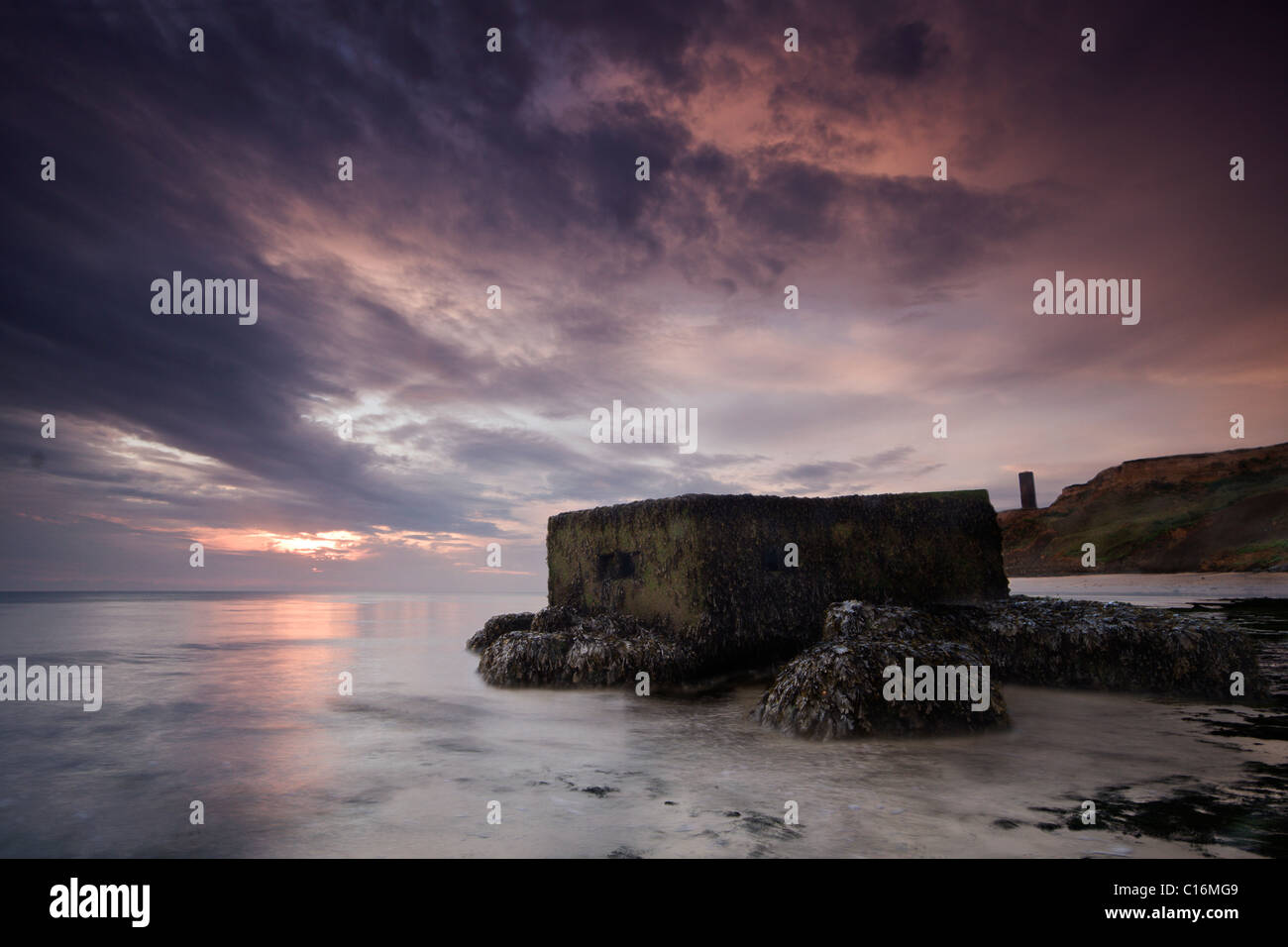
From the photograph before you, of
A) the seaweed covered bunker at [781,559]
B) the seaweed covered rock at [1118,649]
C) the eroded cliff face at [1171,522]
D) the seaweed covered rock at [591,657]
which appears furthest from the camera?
the eroded cliff face at [1171,522]

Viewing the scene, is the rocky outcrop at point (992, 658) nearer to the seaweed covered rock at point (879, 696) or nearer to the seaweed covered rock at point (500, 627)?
the seaweed covered rock at point (879, 696)

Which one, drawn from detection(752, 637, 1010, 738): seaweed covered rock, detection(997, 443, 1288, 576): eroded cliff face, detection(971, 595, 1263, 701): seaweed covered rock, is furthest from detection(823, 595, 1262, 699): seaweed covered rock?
detection(997, 443, 1288, 576): eroded cliff face

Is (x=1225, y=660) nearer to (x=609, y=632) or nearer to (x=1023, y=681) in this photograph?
(x=1023, y=681)

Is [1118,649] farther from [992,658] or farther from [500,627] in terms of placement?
[500,627]

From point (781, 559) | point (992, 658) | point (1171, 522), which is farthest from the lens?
point (1171, 522)

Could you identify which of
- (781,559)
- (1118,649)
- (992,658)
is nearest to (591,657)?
(781,559)

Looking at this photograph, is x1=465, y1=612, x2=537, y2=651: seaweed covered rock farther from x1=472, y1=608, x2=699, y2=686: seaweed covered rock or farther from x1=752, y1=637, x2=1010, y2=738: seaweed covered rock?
x1=752, y1=637, x2=1010, y2=738: seaweed covered rock

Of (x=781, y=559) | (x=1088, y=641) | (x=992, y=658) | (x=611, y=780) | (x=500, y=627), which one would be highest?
(x=781, y=559)

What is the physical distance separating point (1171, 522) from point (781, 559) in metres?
52.7

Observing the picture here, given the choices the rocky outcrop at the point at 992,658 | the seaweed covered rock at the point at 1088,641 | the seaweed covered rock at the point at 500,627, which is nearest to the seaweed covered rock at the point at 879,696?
the rocky outcrop at the point at 992,658

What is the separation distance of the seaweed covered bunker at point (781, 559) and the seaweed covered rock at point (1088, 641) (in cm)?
87

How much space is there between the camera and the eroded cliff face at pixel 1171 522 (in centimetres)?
3941

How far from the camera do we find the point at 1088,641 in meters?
7.39
